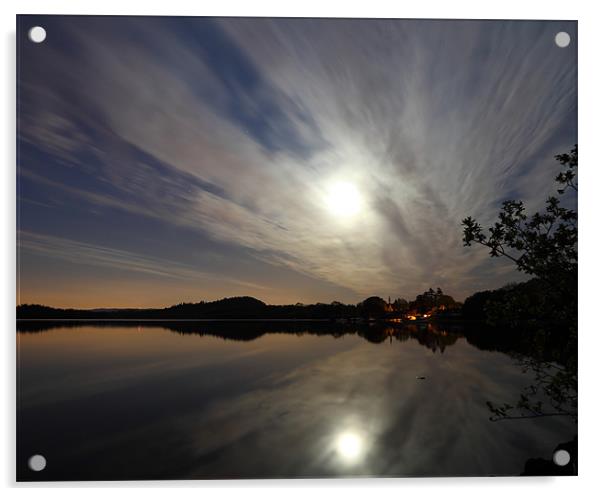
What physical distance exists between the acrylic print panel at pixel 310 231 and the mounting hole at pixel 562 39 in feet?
0.05

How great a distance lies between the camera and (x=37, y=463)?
6.89 feet

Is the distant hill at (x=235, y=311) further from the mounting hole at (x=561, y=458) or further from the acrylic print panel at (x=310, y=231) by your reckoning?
the mounting hole at (x=561, y=458)

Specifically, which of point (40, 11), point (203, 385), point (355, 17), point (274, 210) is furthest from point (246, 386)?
point (40, 11)

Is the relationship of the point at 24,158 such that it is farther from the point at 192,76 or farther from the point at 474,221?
the point at 474,221

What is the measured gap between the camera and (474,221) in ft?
7.43

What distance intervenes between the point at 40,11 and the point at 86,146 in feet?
2.45

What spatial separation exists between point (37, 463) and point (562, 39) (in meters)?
3.56

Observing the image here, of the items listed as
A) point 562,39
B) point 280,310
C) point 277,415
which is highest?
point 562,39

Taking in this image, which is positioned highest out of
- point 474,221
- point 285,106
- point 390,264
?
point 285,106

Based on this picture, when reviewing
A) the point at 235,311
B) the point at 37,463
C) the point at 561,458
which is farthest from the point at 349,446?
the point at 37,463

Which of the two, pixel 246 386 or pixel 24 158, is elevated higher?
pixel 24 158

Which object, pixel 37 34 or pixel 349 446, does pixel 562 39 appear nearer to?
pixel 349 446

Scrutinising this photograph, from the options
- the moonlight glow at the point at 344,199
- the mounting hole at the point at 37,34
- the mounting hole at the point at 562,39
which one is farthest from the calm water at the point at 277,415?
the mounting hole at the point at 562,39
